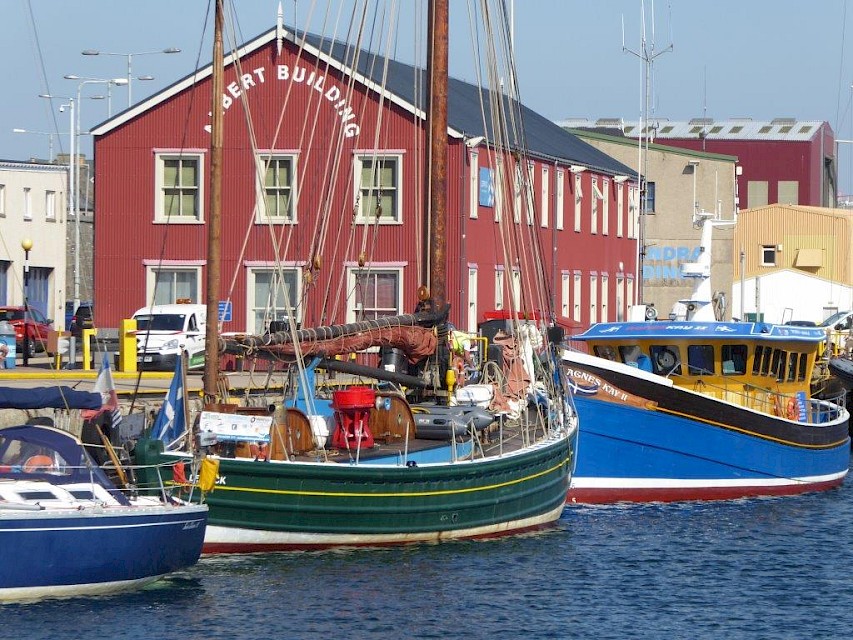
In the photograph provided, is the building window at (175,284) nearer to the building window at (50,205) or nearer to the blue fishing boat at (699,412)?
the blue fishing boat at (699,412)

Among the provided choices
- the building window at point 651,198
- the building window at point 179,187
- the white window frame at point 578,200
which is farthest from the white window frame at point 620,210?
the building window at point 179,187

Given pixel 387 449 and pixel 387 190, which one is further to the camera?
pixel 387 190

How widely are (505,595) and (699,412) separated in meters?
10.4

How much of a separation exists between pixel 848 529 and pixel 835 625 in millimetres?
8487

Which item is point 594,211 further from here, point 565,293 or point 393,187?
point 393,187

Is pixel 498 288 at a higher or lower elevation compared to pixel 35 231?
lower

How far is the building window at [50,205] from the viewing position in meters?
62.3

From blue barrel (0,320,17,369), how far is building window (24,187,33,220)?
69.6 feet

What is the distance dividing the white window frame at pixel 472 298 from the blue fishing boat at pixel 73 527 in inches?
1054

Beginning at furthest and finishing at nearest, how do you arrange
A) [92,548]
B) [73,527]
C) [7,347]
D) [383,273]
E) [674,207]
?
[674,207], [383,273], [7,347], [92,548], [73,527]

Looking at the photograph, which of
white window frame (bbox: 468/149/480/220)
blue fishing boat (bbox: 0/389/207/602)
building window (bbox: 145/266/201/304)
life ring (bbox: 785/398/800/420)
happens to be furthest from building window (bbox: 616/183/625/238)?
blue fishing boat (bbox: 0/389/207/602)

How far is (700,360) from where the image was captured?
31328 mm

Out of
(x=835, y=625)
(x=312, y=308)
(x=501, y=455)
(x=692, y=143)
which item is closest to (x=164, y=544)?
(x=501, y=455)

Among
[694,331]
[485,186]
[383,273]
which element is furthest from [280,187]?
[694,331]
